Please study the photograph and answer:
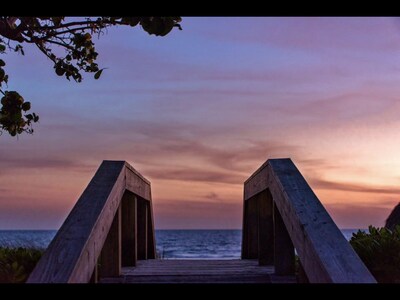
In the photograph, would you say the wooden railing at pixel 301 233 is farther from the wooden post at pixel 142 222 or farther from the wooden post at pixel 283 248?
the wooden post at pixel 142 222

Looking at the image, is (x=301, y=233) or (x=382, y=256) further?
(x=382, y=256)

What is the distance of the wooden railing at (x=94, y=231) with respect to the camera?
3236 mm

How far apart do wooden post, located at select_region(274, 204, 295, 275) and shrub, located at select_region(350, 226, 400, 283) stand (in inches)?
21.6

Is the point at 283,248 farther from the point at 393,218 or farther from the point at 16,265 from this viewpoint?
the point at 393,218

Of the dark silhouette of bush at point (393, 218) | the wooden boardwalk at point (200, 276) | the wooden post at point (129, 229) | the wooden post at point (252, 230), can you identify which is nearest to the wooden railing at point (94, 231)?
the wooden post at point (129, 229)

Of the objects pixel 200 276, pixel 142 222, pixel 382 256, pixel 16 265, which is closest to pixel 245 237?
pixel 142 222

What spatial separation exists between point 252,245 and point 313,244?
4763mm

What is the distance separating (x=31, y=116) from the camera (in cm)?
597

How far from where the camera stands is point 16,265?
477 cm

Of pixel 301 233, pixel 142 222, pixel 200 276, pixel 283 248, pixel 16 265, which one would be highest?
pixel 142 222

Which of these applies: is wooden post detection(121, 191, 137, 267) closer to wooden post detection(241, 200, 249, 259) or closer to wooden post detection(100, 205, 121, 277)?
wooden post detection(100, 205, 121, 277)

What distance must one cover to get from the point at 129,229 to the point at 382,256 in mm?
2657

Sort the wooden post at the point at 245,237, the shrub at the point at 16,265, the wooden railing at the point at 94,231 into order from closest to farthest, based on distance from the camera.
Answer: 1. the wooden railing at the point at 94,231
2. the shrub at the point at 16,265
3. the wooden post at the point at 245,237
